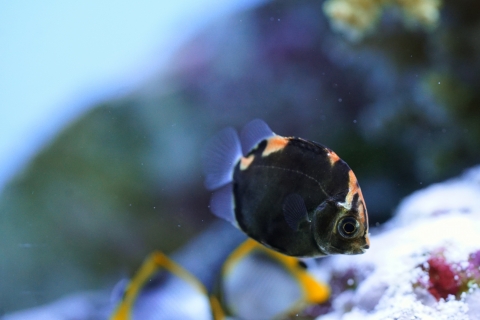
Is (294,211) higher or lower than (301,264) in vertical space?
higher

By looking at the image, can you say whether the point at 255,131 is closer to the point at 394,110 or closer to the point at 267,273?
the point at 267,273

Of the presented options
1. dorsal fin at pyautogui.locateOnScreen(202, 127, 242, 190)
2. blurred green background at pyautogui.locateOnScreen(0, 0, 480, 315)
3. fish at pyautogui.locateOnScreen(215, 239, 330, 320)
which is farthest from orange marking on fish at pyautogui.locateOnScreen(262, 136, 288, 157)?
blurred green background at pyautogui.locateOnScreen(0, 0, 480, 315)

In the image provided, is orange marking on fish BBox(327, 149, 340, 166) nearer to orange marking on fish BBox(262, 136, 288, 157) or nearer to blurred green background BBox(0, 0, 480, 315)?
orange marking on fish BBox(262, 136, 288, 157)

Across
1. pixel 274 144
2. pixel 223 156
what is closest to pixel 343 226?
pixel 274 144

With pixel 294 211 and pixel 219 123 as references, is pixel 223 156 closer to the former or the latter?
pixel 294 211

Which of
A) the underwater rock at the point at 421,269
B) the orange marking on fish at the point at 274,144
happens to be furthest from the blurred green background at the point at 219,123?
the orange marking on fish at the point at 274,144

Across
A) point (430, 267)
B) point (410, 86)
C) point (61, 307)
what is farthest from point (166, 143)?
point (430, 267)
